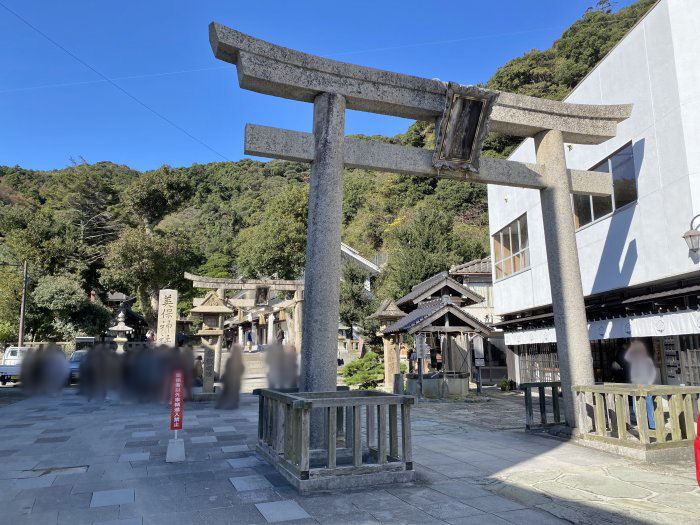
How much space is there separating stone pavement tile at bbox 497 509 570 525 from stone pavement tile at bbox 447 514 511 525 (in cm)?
8

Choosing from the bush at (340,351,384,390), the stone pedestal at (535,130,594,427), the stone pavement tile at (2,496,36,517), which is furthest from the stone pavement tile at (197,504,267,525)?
the bush at (340,351,384,390)

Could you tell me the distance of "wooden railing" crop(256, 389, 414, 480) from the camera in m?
5.14

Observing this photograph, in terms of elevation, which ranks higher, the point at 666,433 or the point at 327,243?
the point at 327,243

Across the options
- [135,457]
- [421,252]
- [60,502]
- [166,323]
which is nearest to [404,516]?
[60,502]

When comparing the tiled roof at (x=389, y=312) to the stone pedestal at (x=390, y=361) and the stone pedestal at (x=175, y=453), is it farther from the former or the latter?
the stone pedestal at (x=175, y=453)

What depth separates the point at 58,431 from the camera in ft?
31.2

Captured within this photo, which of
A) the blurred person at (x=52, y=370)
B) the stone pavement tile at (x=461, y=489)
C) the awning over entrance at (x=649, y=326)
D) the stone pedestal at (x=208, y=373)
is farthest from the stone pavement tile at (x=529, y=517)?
the blurred person at (x=52, y=370)

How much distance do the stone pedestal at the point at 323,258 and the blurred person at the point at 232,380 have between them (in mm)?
5131

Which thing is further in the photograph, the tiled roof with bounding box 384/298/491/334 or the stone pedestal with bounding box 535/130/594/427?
the tiled roof with bounding box 384/298/491/334

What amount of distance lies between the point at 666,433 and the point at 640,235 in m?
5.15

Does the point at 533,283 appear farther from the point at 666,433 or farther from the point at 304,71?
the point at 304,71

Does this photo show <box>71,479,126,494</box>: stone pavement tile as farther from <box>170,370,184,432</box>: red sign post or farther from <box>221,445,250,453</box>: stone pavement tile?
<box>221,445,250,453</box>: stone pavement tile

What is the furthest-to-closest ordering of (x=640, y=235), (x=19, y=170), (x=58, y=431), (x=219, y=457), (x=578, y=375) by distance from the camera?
(x=19, y=170) < (x=640, y=235) < (x=58, y=431) < (x=578, y=375) < (x=219, y=457)

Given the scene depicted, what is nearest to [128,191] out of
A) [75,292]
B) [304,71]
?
[75,292]
